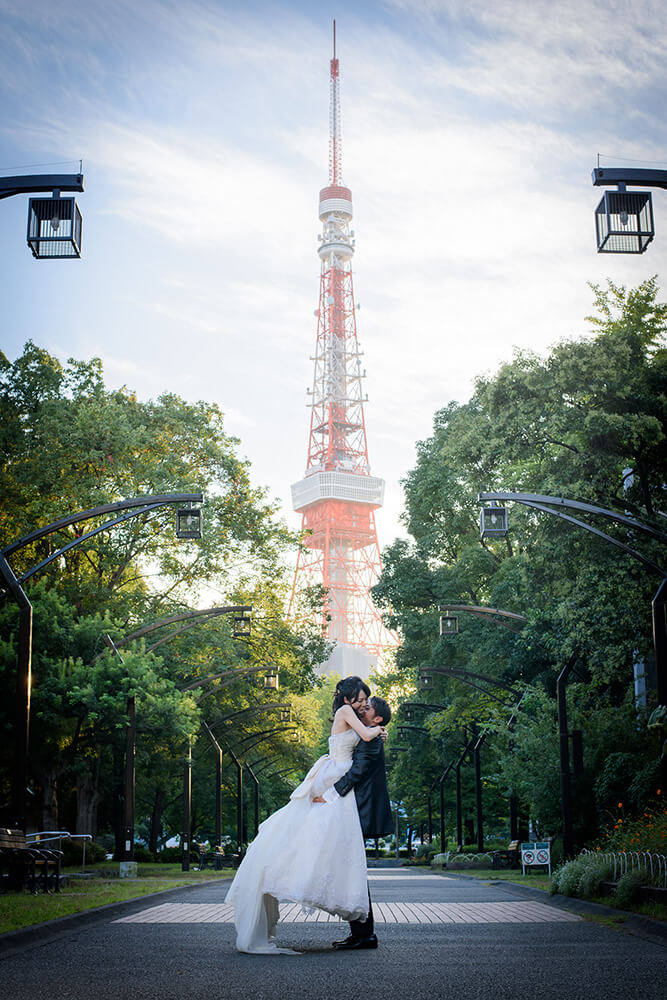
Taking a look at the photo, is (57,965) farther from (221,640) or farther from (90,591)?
(221,640)

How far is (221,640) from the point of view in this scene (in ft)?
136

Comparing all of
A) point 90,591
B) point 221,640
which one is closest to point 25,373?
point 90,591

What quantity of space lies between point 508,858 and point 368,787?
108 ft

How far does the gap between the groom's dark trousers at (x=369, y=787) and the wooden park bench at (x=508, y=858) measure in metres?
32.4

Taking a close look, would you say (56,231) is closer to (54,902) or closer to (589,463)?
(54,902)

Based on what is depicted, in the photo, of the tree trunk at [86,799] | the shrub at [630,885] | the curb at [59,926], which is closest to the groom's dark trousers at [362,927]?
the curb at [59,926]

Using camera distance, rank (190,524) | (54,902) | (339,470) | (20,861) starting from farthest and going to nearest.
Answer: (339,470), (190,524), (20,861), (54,902)

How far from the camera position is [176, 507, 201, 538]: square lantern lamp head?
2134 centimetres

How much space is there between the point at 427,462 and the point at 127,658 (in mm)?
24010

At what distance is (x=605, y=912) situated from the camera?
1431cm

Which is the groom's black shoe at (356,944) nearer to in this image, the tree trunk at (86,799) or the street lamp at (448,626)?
the street lamp at (448,626)

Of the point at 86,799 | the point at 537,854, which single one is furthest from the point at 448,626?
the point at 86,799

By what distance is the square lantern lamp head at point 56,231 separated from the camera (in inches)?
527

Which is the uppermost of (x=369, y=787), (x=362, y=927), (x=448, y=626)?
(x=448, y=626)
